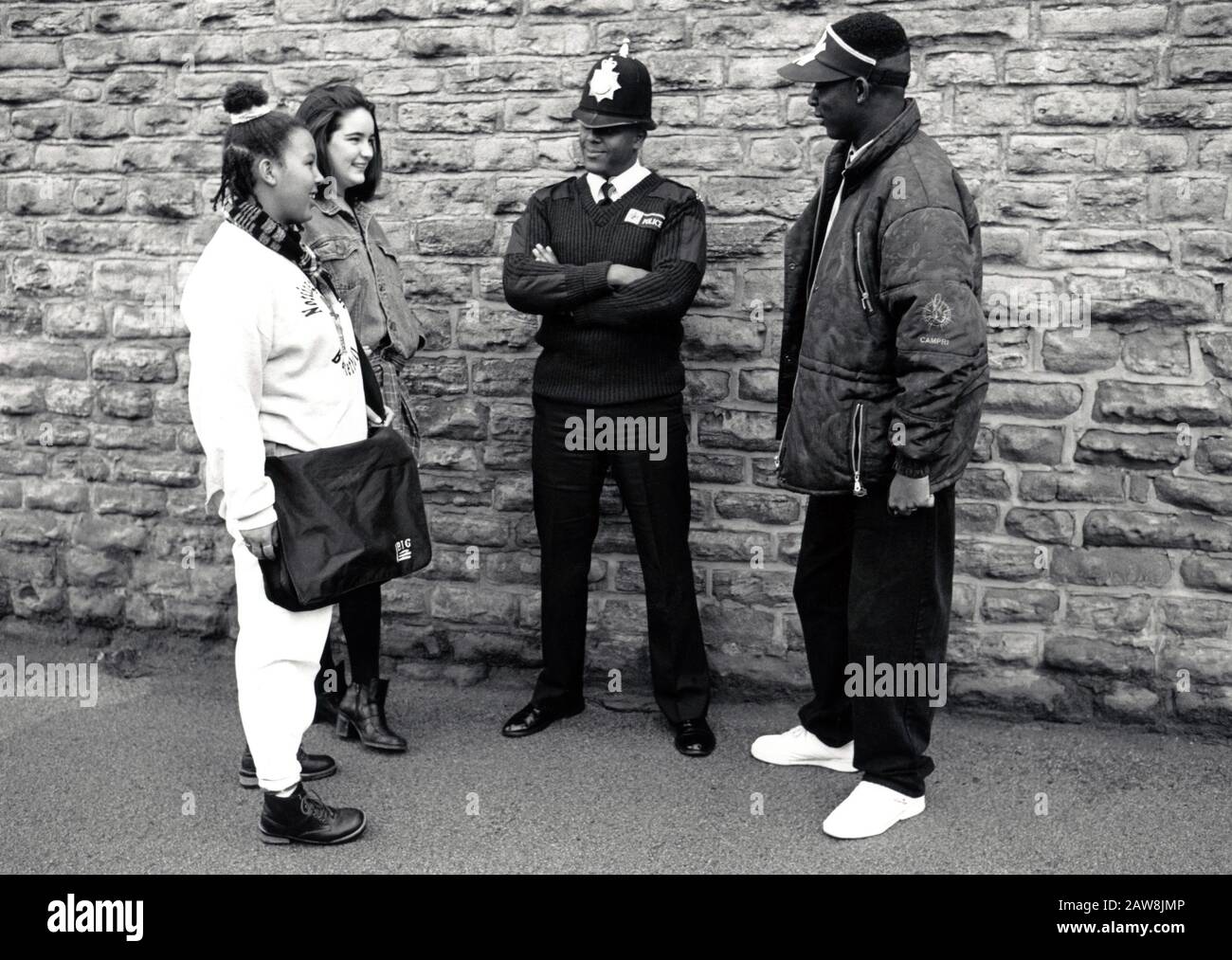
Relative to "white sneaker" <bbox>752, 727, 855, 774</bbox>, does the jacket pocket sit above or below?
above

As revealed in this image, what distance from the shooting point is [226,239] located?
11.8 ft

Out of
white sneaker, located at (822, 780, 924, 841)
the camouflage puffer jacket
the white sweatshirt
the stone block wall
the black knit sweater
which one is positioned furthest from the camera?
the stone block wall

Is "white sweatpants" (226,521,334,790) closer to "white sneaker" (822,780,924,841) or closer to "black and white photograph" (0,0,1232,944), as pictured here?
"black and white photograph" (0,0,1232,944)

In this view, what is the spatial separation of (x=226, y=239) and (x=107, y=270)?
2.44m

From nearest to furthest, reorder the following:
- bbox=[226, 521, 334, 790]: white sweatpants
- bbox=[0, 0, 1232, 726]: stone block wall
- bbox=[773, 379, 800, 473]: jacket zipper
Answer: bbox=[226, 521, 334, 790]: white sweatpants → bbox=[773, 379, 800, 473]: jacket zipper → bbox=[0, 0, 1232, 726]: stone block wall

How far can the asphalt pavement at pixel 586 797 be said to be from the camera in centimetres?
381

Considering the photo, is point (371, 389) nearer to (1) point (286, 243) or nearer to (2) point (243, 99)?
(1) point (286, 243)

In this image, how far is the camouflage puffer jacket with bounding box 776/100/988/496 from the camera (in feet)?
11.7

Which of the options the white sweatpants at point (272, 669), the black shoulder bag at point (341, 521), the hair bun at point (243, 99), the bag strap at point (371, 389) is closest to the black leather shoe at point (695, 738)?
the black shoulder bag at point (341, 521)

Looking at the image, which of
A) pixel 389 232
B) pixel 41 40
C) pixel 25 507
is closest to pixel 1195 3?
pixel 389 232

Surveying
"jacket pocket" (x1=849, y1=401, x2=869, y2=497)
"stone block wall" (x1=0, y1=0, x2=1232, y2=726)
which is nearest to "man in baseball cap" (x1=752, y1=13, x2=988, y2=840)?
"jacket pocket" (x1=849, y1=401, x2=869, y2=497)

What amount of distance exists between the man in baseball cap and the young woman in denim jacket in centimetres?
138

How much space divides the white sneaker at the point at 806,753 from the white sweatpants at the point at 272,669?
5.36 ft

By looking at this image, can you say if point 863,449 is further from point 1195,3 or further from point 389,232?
point 389,232
